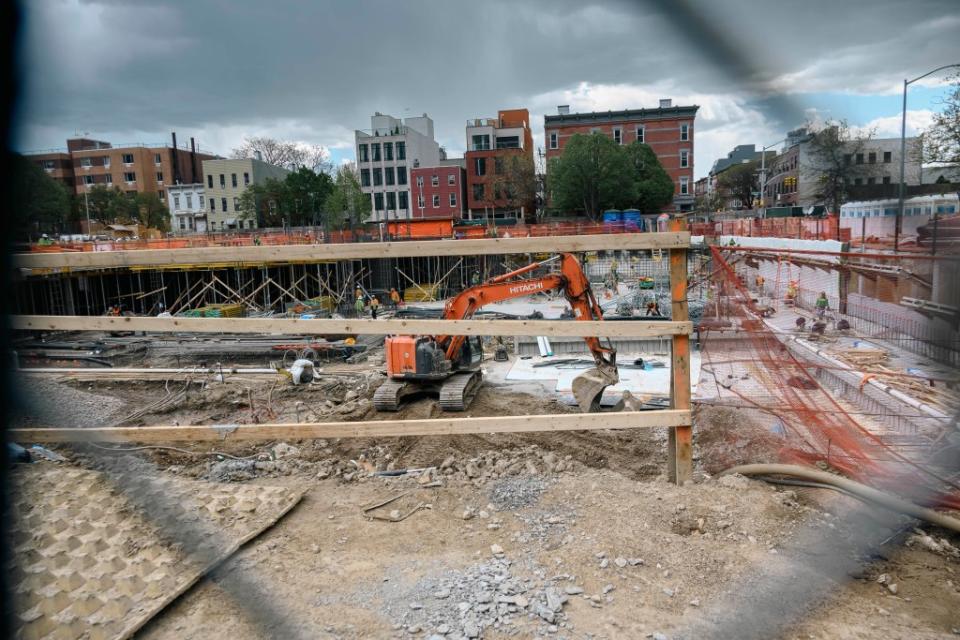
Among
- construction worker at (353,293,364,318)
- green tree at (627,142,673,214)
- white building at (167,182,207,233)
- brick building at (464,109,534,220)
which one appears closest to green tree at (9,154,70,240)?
construction worker at (353,293,364,318)

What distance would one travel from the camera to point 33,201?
1.75 m

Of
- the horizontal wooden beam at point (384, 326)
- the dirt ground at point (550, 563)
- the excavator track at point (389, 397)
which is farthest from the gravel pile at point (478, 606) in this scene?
the excavator track at point (389, 397)

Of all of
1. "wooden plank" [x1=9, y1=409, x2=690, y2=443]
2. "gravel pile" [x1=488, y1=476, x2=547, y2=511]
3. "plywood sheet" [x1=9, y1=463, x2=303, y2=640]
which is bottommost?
"gravel pile" [x1=488, y1=476, x2=547, y2=511]

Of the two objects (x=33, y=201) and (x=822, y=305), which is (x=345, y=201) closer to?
(x=822, y=305)

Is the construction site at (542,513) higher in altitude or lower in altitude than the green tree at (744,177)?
lower

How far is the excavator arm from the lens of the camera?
8148mm

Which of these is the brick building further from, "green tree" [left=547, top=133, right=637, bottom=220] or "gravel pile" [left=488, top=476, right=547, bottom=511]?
"gravel pile" [left=488, top=476, right=547, bottom=511]

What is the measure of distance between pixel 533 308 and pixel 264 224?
34.3 m

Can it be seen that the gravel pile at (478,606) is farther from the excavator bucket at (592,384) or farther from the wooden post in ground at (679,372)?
the excavator bucket at (592,384)

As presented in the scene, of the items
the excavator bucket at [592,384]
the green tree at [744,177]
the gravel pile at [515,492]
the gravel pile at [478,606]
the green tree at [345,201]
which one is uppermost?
the green tree at [345,201]

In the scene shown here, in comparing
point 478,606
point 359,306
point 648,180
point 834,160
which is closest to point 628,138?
point 648,180

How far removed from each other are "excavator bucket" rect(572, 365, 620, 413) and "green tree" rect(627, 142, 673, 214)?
1462 inches

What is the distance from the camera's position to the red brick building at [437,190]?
56594 millimetres

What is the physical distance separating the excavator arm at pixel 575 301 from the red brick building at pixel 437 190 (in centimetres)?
4822
